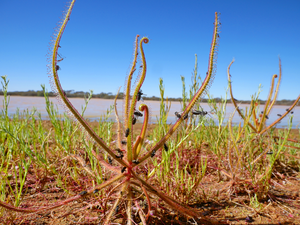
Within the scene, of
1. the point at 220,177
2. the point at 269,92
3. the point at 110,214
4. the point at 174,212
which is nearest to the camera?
the point at 110,214

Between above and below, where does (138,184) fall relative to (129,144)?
below

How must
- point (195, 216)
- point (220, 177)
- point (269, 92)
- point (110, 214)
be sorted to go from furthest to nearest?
point (269, 92) < point (220, 177) < point (195, 216) < point (110, 214)

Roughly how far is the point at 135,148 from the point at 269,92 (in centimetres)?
262

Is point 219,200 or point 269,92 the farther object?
point 269,92

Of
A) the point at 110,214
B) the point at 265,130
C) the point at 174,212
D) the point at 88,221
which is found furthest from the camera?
the point at 265,130

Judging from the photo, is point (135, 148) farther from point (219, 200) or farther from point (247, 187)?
point (247, 187)

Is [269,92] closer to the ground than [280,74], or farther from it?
closer to the ground

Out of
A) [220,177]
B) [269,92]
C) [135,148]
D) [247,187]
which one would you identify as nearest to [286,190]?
[247,187]

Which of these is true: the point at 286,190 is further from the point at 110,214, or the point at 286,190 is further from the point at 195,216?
the point at 110,214

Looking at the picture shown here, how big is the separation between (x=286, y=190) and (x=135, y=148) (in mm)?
1992

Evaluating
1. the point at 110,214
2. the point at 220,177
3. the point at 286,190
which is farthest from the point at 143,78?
the point at 286,190

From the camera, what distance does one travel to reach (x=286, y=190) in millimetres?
2439

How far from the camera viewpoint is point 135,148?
161 cm

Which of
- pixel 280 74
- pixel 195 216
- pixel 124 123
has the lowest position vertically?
pixel 195 216
